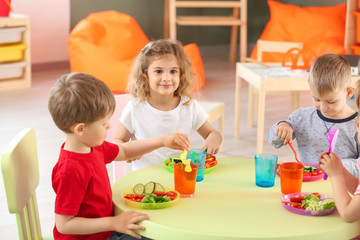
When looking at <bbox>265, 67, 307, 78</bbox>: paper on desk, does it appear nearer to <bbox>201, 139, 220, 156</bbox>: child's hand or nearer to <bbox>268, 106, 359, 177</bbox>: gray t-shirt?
<bbox>268, 106, 359, 177</bbox>: gray t-shirt

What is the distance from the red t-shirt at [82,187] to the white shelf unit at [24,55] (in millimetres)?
3719

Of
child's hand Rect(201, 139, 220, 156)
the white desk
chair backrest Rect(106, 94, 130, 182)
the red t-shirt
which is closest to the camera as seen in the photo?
the red t-shirt

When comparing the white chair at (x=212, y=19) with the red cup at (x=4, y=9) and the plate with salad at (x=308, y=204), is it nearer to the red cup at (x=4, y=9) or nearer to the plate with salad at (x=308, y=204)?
the red cup at (x=4, y=9)

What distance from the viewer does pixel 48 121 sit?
4.19 metres

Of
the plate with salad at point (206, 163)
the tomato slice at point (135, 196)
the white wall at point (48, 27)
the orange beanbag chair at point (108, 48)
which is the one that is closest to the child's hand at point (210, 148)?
the plate with salad at point (206, 163)

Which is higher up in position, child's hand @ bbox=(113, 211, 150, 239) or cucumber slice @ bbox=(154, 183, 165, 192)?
cucumber slice @ bbox=(154, 183, 165, 192)

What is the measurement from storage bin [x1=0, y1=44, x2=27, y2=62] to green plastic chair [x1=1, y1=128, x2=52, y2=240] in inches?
140

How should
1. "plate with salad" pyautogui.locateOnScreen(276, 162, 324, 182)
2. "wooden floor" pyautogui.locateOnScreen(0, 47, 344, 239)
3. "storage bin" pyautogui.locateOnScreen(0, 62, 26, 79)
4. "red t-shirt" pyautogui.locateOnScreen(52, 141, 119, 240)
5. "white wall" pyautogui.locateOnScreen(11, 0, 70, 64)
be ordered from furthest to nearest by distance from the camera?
"white wall" pyautogui.locateOnScreen(11, 0, 70, 64), "storage bin" pyautogui.locateOnScreen(0, 62, 26, 79), "wooden floor" pyautogui.locateOnScreen(0, 47, 344, 239), "plate with salad" pyautogui.locateOnScreen(276, 162, 324, 182), "red t-shirt" pyautogui.locateOnScreen(52, 141, 119, 240)

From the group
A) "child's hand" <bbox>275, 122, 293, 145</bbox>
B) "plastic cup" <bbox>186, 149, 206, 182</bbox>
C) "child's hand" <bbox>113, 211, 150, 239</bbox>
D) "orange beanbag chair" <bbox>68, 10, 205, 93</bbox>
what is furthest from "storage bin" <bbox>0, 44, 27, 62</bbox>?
"child's hand" <bbox>113, 211, 150, 239</bbox>

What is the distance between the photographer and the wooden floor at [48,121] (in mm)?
2789

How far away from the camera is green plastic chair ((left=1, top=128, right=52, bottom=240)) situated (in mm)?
1369

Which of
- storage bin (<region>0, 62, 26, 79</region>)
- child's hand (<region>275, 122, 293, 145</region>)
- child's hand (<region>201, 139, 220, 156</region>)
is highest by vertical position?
child's hand (<region>275, 122, 293, 145</region>)

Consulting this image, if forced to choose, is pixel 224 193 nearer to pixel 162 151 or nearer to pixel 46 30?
pixel 162 151

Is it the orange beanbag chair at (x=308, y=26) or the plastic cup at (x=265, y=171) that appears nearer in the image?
the plastic cup at (x=265, y=171)
